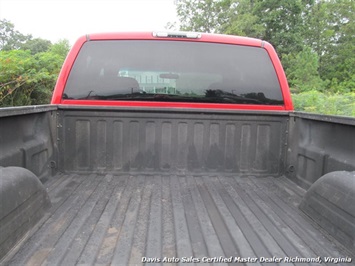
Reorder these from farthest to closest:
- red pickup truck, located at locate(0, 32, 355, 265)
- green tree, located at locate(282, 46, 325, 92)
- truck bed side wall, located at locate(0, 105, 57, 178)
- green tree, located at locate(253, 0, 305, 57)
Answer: green tree, located at locate(253, 0, 305, 57), green tree, located at locate(282, 46, 325, 92), red pickup truck, located at locate(0, 32, 355, 265), truck bed side wall, located at locate(0, 105, 57, 178)

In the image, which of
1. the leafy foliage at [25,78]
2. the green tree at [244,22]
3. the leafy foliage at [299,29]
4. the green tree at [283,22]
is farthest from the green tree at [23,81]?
the green tree at [283,22]

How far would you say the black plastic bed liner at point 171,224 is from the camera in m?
1.63

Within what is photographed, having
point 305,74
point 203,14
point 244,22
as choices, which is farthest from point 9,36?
point 305,74

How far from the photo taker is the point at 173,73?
9.97 feet

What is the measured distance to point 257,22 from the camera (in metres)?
29.5

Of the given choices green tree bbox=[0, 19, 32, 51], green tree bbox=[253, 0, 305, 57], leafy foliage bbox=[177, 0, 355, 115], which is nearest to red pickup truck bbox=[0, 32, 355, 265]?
leafy foliage bbox=[177, 0, 355, 115]

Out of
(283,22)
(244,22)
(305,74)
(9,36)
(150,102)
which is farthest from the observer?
(9,36)

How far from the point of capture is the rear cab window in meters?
2.98

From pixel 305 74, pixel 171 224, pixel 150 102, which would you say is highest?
pixel 305 74

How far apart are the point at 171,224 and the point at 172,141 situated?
1180 mm

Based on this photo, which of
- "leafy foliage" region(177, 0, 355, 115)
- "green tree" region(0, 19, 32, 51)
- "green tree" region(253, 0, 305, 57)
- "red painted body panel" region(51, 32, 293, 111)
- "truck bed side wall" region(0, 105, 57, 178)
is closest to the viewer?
"truck bed side wall" region(0, 105, 57, 178)

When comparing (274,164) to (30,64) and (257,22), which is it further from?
(257,22)

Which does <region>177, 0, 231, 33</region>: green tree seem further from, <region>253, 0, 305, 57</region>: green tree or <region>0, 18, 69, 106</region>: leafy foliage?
<region>0, 18, 69, 106</region>: leafy foliage

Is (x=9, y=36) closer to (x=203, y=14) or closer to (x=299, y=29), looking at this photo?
(x=203, y=14)
